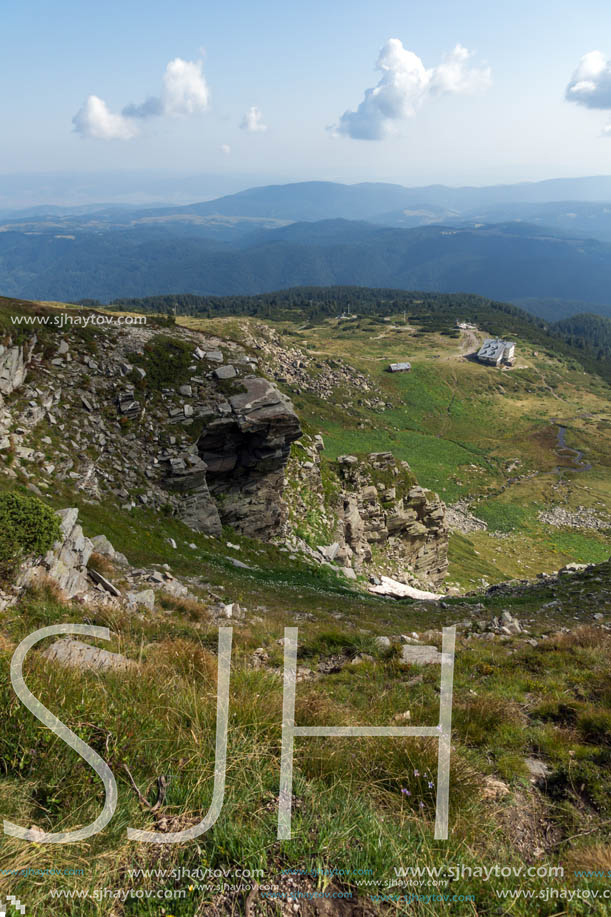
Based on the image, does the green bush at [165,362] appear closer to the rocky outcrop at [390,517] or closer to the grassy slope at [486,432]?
the rocky outcrop at [390,517]

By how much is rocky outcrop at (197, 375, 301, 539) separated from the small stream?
227 feet

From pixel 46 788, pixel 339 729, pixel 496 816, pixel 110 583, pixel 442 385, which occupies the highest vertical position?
pixel 46 788

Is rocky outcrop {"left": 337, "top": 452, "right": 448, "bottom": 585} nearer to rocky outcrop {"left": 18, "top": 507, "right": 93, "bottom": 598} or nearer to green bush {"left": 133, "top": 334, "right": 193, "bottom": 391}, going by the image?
green bush {"left": 133, "top": 334, "right": 193, "bottom": 391}

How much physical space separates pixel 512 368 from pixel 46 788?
148256mm

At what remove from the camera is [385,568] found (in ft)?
95.5

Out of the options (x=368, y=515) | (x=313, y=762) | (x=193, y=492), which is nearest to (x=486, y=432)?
(x=368, y=515)

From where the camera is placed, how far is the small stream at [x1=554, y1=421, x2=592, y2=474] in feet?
256

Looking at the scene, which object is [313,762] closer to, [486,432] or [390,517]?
[390,517]

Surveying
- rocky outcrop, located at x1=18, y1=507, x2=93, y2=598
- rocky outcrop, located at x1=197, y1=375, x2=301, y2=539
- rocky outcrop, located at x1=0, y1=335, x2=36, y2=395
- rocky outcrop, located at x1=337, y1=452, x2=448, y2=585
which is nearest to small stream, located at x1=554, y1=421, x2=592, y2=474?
rocky outcrop, located at x1=337, y1=452, x2=448, y2=585

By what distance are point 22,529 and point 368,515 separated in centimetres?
2297

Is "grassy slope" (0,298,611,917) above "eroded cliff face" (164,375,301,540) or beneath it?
above

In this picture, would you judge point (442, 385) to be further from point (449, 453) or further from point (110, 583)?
point (110, 583)

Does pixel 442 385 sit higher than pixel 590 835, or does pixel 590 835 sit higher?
pixel 590 835

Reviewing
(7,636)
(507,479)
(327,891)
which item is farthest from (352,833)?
(507,479)
